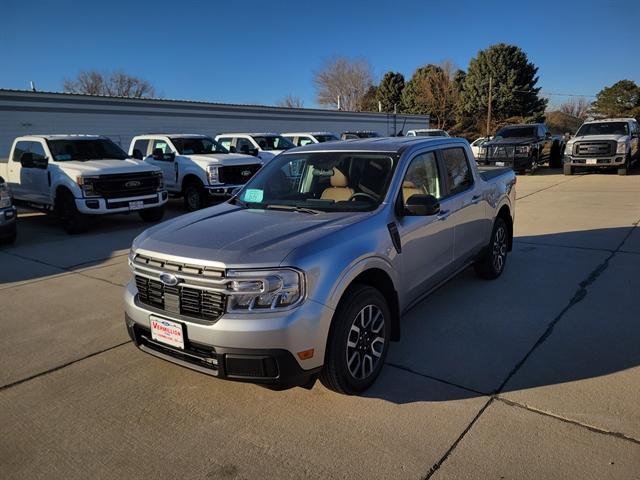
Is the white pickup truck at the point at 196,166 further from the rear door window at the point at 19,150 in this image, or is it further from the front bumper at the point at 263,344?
the front bumper at the point at 263,344

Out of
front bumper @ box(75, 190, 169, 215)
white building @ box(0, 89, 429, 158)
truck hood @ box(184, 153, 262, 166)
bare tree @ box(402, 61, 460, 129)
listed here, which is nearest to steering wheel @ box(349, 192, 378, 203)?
front bumper @ box(75, 190, 169, 215)

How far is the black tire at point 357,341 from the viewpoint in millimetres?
3000

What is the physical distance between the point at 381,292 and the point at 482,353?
1028mm

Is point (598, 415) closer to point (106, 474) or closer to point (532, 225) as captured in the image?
point (106, 474)

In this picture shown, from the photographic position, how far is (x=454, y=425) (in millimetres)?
2943

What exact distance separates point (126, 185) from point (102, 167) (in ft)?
1.83

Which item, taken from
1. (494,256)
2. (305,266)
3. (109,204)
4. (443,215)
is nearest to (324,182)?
(443,215)

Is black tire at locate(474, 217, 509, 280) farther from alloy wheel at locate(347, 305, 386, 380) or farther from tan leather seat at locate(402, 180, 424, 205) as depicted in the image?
alloy wheel at locate(347, 305, 386, 380)

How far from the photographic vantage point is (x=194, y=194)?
40.5 ft

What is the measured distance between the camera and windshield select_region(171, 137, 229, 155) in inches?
510

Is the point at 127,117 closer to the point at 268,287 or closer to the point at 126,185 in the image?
the point at 126,185

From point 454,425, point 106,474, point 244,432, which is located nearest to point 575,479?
point 454,425

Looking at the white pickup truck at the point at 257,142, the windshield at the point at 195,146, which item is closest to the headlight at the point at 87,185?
the windshield at the point at 195,146

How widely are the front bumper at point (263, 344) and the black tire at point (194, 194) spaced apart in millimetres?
9489
